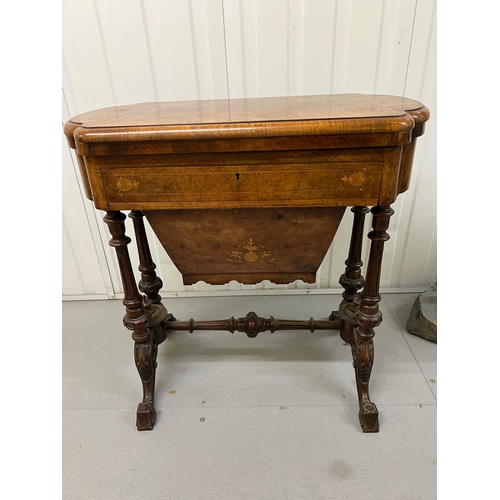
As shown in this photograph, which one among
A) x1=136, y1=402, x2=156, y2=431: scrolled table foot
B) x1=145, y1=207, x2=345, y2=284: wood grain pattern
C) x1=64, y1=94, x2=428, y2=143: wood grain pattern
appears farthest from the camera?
x1=136, y1=402, x2=156, y2=431: scrolled table foot

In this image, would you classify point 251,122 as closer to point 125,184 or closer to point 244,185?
point 244,185

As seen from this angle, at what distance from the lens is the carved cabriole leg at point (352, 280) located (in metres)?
2.06

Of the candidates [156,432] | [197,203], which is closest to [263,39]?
[197,203]

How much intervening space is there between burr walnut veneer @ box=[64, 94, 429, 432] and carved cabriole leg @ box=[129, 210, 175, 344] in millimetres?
292

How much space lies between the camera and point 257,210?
168cm

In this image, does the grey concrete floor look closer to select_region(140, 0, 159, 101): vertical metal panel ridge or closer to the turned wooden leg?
the turned wooden leg

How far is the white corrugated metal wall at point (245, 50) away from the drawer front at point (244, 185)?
39.1 inches

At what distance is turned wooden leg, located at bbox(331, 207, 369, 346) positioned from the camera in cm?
206

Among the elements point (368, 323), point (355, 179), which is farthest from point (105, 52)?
point (368, 323)

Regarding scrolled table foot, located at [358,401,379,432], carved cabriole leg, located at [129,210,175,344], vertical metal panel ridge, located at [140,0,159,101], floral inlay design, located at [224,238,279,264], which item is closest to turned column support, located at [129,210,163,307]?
carved cabriole leg, located at [129,210,175,344]

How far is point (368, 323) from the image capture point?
Result: 172 centimetres

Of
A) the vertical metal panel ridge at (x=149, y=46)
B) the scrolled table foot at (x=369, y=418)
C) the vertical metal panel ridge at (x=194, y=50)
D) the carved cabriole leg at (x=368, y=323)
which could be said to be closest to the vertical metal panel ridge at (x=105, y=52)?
the vertical metal panel ridge at (x=149, y=46)

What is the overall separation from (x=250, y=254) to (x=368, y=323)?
62 cm

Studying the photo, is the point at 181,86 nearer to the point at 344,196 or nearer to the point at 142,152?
the point at 142,152
